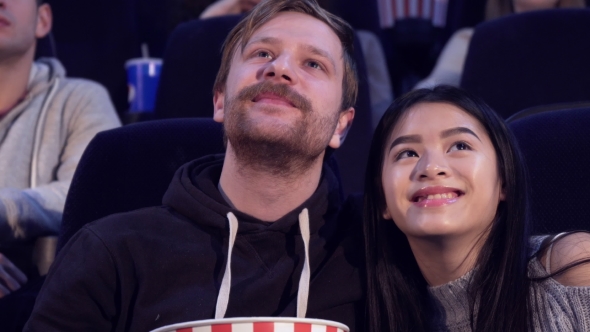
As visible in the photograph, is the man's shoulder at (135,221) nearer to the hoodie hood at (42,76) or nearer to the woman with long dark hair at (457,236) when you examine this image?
the woman with long dark hair at (457,236)

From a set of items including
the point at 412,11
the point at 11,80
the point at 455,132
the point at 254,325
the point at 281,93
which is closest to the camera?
the point at 254,325

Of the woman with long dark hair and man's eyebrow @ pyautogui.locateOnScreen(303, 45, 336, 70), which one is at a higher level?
man's eyebrow @ pyautogui.locateOnScreen(303, 45, 336, 70)

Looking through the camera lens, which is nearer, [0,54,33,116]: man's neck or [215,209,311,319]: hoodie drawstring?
[215,209,311,319]: hoodie drawstring

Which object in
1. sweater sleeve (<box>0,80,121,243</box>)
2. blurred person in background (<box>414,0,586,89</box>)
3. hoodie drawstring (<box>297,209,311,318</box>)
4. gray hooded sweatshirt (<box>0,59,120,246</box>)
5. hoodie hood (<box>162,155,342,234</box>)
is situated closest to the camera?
hoodie drawstring (<box>297,209,311,318</box>)

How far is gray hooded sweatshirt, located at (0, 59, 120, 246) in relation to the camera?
1.82 metres

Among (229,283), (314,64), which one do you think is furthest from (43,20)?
(229,283)

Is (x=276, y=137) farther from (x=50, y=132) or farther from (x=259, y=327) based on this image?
(x=50, y=132)

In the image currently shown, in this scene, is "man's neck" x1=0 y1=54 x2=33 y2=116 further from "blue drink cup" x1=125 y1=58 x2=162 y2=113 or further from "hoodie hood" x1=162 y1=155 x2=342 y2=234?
"hoodie hood" x1=162 y1=155 x2=342 y2=234

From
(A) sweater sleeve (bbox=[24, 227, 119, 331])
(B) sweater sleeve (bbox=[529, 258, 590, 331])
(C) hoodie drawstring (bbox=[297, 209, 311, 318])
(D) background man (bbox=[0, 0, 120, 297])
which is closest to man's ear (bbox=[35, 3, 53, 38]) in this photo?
(D) background man (bbox=[0, 0, 120, 297])

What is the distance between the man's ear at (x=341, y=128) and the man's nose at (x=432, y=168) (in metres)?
0.27

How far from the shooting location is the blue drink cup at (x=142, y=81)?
228cm

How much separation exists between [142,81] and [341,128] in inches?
37.9

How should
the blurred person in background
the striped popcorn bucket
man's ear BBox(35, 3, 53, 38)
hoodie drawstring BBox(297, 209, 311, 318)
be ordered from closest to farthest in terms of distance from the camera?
1. the striped popcorn bucket
2. hoodie drawstring BBox(297, 209, 311, 318)
3. man's ear BBox(35, 3, 53, 38)
4. the blurred person in background

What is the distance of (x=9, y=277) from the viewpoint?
1.41 metres
